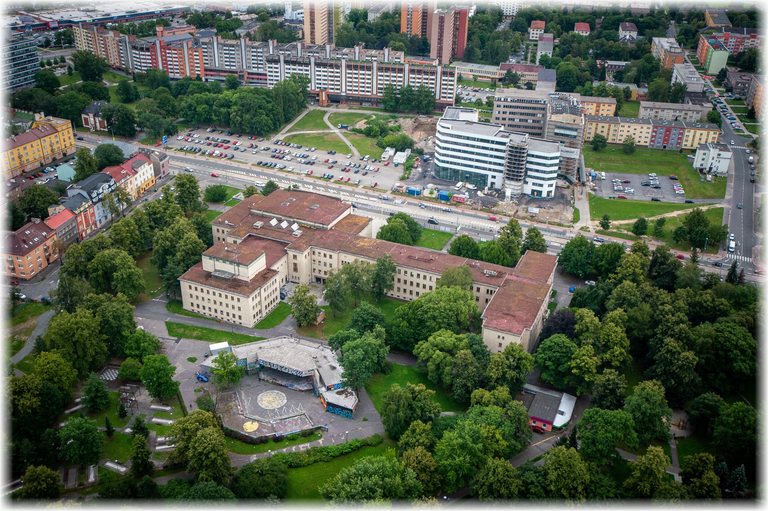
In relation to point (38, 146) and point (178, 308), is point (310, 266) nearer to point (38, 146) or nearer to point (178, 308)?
point (178, 308)

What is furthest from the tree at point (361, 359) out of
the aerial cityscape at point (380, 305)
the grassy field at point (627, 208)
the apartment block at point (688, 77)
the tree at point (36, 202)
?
the apartment block at point (688, 77)

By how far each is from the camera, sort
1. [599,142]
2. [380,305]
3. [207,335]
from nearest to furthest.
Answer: [207,335] < [380,305] < [599,142]

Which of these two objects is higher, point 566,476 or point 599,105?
point 599,105

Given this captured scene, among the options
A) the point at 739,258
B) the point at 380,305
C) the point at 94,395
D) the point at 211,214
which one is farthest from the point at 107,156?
the point at 739,258

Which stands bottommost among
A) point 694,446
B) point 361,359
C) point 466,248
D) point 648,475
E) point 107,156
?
point 694,446

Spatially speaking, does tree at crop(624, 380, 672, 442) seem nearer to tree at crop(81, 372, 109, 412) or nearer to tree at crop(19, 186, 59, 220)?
tree at crop(81, 372, 109, 412)

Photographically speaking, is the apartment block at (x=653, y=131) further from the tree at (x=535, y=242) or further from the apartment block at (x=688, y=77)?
the tree at (x=535, y=242)
